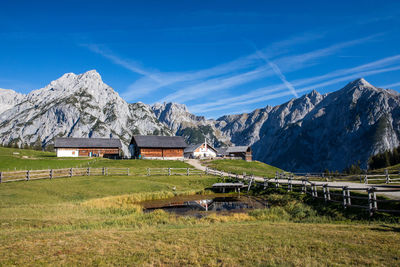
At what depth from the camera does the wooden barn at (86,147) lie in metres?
92.8

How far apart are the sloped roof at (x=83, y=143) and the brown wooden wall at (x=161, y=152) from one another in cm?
1964

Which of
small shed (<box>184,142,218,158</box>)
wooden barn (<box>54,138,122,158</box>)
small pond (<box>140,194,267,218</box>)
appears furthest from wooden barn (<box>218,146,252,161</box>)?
small pond (<box>140,194,267,218</box>)

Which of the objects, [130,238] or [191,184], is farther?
[191,184]

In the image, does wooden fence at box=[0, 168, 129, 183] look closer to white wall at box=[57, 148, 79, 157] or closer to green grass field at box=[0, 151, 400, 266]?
green grass field at box=[0, 151, 400, 266]

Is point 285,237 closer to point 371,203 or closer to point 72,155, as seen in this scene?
point 371,203

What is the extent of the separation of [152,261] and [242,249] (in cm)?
367

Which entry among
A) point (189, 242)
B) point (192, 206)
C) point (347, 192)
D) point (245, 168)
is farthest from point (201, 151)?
point (189, 242)

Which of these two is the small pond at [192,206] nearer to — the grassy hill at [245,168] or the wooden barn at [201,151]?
the grassy hill at [245,168]

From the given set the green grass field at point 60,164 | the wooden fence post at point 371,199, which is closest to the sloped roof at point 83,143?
the green grass field at point 60,164

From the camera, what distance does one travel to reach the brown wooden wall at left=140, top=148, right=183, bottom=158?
87938 mm

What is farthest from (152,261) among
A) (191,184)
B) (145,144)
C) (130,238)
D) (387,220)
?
(145,144)

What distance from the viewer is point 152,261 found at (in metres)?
8.94

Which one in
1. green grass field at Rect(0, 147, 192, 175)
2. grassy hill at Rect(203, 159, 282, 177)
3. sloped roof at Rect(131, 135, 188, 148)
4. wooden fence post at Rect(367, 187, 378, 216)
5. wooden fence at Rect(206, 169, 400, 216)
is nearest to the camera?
wooden fence post at Rect(367, 187, 378, 216)

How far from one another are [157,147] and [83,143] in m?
31.3
